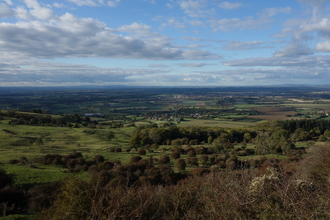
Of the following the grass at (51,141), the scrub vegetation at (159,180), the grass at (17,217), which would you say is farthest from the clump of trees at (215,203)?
the grass at (51,141)

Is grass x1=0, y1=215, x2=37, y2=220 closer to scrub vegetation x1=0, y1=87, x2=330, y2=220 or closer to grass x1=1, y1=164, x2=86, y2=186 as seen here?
scrub vegetation x1=0, y1=87, x2=330, y2=220

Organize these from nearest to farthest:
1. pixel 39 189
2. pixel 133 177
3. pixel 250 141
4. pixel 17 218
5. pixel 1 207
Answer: pixel 17 218, pixel 1 207, pixel 39 189, pixel 133 177, pixel 250 141

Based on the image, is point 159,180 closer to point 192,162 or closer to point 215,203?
point 192,162

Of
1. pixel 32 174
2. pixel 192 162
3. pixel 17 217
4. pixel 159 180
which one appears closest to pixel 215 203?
pixel 17 217

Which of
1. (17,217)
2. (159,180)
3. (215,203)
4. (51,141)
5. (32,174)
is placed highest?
(215,203)

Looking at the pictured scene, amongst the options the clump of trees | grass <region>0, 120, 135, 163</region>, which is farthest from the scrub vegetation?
grass <region>0, 120, 135, 163</region>

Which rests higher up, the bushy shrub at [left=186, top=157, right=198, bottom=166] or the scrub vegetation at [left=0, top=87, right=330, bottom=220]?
the scrub vegetation at [left=0, top=87, right=330, bottom=220]

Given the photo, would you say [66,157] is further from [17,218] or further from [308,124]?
[308,124]

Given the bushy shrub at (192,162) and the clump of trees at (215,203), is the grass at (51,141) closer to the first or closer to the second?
the bushy shrub at (192,162)

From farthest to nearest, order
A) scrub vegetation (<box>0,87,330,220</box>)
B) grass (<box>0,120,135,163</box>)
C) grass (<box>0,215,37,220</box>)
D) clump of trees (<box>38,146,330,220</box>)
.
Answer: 1. grass (<box>0,120,135,163</box>)
2. grass (<box>0,215,37,220</box>)
3. scrub vegetation (<box>0,87,330,220</box>)
4. clump of trees (<box>38,146,330,220</box>)

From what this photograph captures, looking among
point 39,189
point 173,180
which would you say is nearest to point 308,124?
point 173,180

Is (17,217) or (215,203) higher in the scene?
(215,203)
